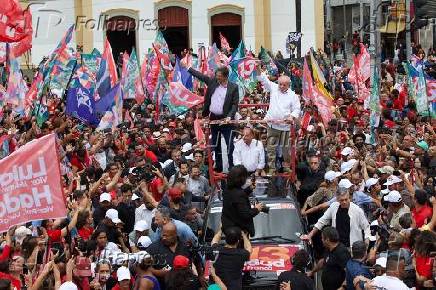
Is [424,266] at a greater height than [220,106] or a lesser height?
lesser

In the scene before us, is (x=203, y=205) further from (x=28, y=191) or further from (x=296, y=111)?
(x=28, y=191)

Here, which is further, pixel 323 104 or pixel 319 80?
pixel 319 80

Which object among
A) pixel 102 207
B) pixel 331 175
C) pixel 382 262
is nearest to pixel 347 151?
pixel 331 175

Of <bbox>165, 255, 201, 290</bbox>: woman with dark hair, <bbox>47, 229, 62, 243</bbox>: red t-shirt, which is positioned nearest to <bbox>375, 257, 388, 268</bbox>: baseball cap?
<bbox>165, 255, 201, 290</bbox>: woman with dark hair

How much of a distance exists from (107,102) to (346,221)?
1040 centimetres

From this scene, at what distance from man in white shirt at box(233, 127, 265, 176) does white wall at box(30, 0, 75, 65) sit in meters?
34.8

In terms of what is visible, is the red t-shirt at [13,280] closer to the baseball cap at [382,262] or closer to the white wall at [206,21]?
the baseball cap at [382,262]

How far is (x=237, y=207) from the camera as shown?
44.7ft

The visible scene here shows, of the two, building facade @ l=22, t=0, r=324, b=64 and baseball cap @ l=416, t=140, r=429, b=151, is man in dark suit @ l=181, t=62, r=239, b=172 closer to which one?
baseball cap @ l=416, t=140, r=429, b=151

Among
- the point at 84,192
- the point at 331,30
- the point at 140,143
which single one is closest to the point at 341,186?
the point at 84,192

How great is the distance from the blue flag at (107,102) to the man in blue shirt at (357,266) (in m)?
12.1

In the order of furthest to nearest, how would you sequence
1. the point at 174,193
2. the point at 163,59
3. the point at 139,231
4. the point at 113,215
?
the point at 163,59, the point at 174,193, the point at 113,215, the point at 139,231

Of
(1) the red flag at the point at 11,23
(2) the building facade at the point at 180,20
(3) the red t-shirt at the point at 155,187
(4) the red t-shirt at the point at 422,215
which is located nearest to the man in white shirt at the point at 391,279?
(4) the red t-shirt at the point at 422,215

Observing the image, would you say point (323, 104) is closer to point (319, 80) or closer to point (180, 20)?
point (319, 80)
